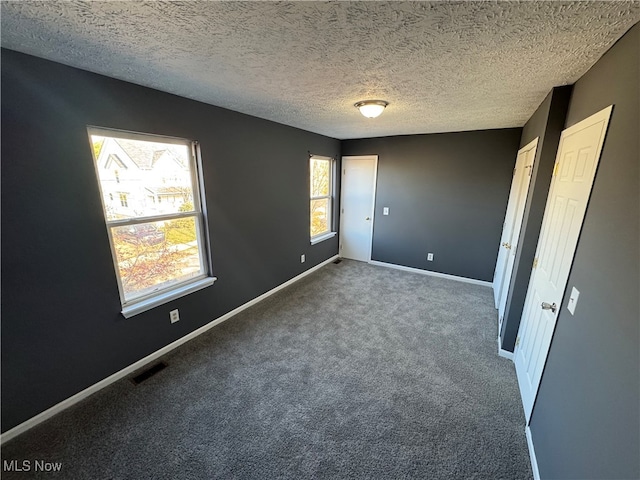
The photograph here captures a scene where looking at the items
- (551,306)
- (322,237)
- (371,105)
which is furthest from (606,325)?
(322,237)

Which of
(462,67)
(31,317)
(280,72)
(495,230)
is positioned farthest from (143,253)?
(495,230)

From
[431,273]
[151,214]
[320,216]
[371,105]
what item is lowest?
[431,273]

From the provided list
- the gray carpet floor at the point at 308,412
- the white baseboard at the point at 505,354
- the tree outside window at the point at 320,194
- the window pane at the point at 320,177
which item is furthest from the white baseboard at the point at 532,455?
the window pane at the point at 320,177

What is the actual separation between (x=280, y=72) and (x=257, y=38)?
430 mm

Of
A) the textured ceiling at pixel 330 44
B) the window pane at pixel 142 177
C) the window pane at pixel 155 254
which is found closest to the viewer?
the textured ceiling at pixel 330 44

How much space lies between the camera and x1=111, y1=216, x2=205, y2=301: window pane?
2059 millimetres

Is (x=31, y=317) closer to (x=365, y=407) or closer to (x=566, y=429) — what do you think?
(x=365, y=407)

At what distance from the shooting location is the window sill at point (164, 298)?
2.09m

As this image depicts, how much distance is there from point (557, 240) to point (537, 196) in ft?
1.86

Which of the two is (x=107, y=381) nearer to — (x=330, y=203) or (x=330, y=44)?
(x=330, y=44)

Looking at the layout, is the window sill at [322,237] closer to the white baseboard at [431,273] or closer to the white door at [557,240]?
the white baseboard at [431,273]

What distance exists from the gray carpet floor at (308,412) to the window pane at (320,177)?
2309mm

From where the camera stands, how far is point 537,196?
6.82 ft

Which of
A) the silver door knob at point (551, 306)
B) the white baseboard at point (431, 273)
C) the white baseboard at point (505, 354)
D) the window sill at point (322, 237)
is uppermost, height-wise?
the silver door knob at point (551, 306)
